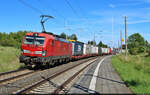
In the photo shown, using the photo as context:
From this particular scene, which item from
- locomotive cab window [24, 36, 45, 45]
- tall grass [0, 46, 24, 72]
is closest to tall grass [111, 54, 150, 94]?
locomotive cab window [24, 36, 45, 45]

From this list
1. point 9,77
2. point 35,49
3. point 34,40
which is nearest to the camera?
point 9,77

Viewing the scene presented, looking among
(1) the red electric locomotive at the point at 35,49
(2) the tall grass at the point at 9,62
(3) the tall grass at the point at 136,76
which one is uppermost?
(1) the red electric locomotive at the point at 35,49

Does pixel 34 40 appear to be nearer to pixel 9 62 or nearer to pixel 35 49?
pixel 35 49

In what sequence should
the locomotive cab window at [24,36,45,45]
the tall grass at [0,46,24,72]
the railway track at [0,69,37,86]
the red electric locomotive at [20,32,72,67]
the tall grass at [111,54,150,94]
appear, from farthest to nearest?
the tall grass at [0,46,24,72] → the locomotive cab window at [24,36,45,45] → the red electric locomotive at [20,32,72,67] → the railway track at [0,69,37,86] → the tall grass at [111,54,150,94]

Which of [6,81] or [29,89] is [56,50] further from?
[29,89]

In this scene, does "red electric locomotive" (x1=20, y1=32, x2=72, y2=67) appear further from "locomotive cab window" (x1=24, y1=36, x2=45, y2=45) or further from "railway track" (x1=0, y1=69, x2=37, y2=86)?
"railway track" (x1=0, y1=69, x2=37, y2=86)

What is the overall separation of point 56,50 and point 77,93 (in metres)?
11.6

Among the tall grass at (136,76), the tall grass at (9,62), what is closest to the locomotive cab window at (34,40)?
the tall grass at (9,62)

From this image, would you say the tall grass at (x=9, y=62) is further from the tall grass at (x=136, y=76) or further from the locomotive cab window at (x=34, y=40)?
the tall grass at (x=136, y=76)

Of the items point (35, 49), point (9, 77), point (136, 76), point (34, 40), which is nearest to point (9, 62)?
point (34, 40)

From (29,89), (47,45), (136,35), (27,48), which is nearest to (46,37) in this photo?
(47,45)

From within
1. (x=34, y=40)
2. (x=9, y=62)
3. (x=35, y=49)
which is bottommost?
(x=9, y=62)

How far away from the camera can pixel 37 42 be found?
16000 mm

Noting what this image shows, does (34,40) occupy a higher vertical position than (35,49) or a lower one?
higher
